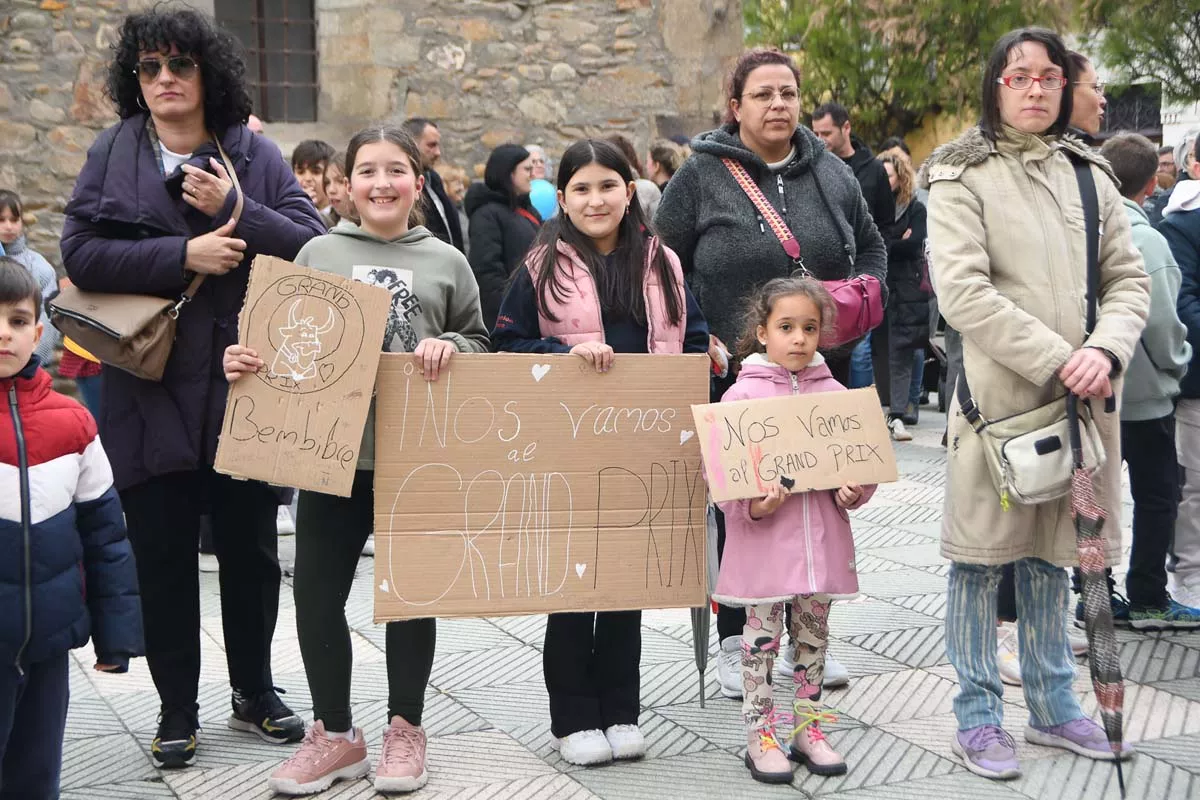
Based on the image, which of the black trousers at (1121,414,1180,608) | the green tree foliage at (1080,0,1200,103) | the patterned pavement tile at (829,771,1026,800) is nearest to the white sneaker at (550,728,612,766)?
the patterned pavement tile at (829,771,1026,800)

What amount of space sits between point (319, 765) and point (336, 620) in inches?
15.8

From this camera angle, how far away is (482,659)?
4961 millimetres

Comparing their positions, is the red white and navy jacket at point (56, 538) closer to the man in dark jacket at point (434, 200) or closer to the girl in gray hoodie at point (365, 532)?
the girl in gray hoodie at point (365, 532)

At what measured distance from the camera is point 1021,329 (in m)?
3.70

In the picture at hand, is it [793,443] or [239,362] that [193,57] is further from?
[793,443]

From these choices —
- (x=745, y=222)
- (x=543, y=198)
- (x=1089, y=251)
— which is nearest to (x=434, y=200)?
(x=543, y=198)

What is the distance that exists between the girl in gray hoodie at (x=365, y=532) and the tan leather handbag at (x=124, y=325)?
16.7 inches

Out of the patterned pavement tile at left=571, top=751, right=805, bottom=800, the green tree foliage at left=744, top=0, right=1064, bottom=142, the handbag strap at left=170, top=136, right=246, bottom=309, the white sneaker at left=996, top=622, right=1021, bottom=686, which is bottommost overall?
the patterned pavement tile at left=571, top=751, right=805, bottom=800

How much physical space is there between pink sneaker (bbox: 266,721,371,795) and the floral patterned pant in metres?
1.12

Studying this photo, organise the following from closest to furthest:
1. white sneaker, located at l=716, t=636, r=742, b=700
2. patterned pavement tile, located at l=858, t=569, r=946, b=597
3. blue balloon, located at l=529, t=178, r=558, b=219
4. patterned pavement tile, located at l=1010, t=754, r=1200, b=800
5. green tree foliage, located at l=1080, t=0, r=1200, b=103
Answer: patterned pavement tile, located at l=1010, t=754, r=1200, b=800, white sneaker, located at l=716, t=636, r=742, b=700, patterned pavement tile, located at l=858, t=569, r=946, b=597, blue balloon, located at l=529, t=178, r=558, b=219, green tree foliage, located at l=1080, t=0, r=1200, b=103

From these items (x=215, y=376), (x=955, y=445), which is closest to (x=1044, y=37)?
(x=955, y=445)

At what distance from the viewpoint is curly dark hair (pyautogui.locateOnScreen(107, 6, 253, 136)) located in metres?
3.88

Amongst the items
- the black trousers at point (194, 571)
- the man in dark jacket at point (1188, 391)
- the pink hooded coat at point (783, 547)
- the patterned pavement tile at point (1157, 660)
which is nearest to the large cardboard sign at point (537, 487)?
the pink hooded coat at point (783, 547)

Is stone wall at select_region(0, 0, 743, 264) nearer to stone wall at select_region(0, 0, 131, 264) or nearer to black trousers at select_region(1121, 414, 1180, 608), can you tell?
stone wall at select_region(0, 0, 131, 264)
